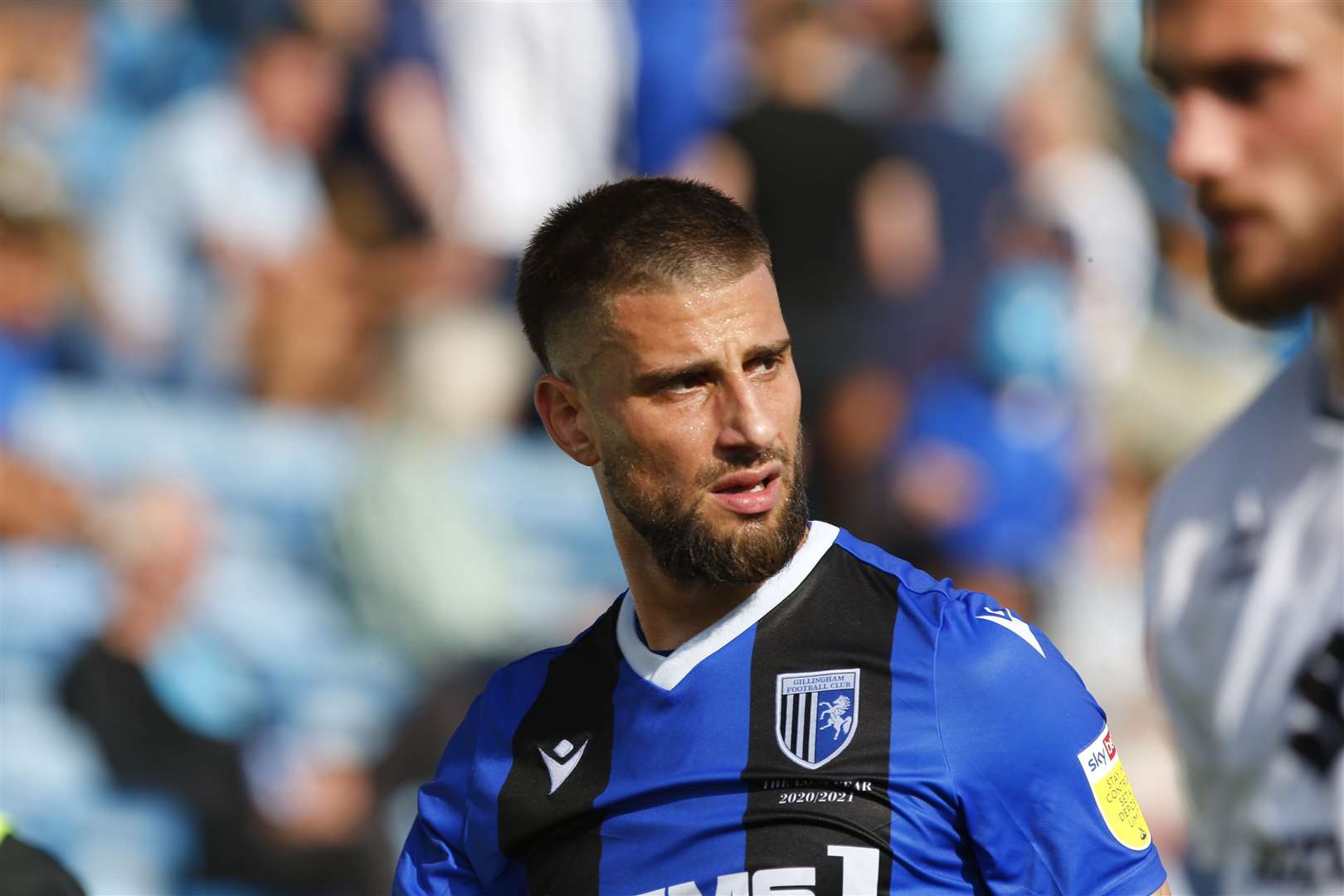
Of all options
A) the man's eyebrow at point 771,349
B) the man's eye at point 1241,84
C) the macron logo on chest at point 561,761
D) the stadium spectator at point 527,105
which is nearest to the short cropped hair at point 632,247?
the man's eyebrow at point 771,349

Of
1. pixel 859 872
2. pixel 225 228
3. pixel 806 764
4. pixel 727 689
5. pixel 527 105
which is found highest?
pixel 527 105

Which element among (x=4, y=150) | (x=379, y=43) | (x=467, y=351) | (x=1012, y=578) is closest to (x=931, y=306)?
(x=1012, y=578)

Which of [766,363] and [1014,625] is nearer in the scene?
[1014,625]

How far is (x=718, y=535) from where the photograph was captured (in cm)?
256

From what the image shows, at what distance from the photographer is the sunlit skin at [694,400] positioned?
2541 millimetres

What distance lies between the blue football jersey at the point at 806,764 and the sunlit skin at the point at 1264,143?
655 mm

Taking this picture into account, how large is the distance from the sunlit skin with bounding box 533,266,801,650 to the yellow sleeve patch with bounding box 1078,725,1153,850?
57 centimetres

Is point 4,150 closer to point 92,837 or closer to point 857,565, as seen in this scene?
point 92,837

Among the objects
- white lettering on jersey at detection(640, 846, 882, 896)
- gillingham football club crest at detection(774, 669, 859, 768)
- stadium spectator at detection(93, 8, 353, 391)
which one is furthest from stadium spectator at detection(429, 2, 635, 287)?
white lettering on jersey at detection(640, 846, 882, 896)

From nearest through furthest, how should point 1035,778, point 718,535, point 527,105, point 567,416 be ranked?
1. point 1035,778
2. point 718,535
3. point 567,416
4. point 527,105

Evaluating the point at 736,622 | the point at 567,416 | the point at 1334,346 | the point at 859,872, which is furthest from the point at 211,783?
the point at 1334,346

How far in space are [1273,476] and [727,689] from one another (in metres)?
0.99

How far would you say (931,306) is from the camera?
6.95m

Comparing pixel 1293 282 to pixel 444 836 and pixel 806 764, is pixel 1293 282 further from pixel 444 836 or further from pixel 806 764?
pixel 444 836
